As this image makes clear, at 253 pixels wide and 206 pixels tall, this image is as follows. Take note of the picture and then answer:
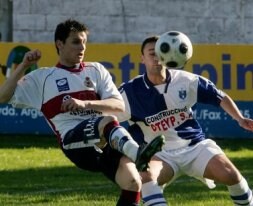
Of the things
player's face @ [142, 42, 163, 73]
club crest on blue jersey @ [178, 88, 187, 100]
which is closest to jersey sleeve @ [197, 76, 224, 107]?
club crest on blue jersey @ [178, 88, 187, 100]

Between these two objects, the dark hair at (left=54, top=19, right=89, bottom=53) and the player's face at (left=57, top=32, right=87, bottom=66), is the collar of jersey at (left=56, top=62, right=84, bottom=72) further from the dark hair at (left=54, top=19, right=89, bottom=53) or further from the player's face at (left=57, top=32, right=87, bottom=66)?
the dark hair at (left=54, top=19, right=89, bottom=53)

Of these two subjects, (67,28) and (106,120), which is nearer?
(106,120)

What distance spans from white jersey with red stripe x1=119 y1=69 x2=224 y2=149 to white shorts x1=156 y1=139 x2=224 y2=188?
9 cm

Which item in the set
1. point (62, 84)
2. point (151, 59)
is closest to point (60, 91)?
point (62, 84)

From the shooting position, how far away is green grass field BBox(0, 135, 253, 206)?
10953 mm

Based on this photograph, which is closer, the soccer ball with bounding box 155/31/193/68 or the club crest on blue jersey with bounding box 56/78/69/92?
the club crest on blue jersey with bounding box 56/78/69/92

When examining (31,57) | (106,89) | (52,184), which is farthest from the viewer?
(52,184)

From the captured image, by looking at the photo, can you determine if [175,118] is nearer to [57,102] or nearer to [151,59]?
[151,59]

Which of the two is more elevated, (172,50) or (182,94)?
(172,50)

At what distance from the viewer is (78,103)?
799cm

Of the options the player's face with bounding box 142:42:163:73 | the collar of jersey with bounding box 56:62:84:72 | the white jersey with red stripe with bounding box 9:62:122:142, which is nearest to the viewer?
the white jersey with red stripe with bounding box 9:62:122:142

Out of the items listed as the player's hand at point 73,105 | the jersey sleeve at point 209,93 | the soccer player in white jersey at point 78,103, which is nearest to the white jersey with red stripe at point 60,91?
the soccer player in white jersey at point 78,103

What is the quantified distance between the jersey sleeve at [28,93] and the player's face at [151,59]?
1.02m

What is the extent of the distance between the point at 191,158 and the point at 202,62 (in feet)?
29.1
